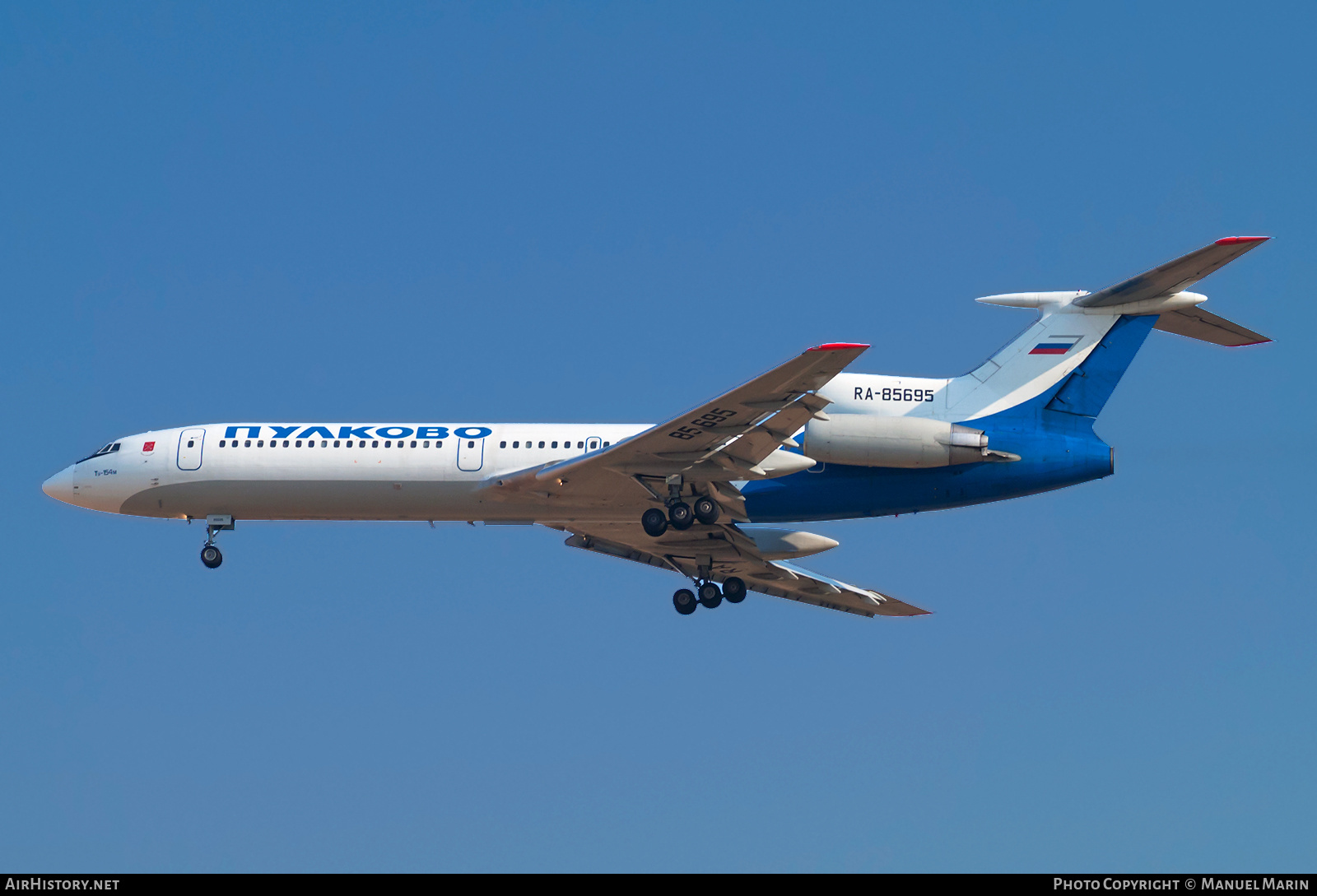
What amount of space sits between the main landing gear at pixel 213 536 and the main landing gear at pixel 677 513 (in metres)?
10.1

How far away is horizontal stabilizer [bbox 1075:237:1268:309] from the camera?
95.5 ft

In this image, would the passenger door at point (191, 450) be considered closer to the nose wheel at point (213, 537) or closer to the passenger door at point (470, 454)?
the nose wheel at point (213, 537)

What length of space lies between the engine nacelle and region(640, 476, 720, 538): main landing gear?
115 inches

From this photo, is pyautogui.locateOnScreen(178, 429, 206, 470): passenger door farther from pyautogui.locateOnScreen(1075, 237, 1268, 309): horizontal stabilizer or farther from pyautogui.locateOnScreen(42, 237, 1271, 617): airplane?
pyautogui.locateOnScreen(1075, 237, 1268, 309): horizontal stabilizer

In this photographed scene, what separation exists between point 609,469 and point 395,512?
5550 mm

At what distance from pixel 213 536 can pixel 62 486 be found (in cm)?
439

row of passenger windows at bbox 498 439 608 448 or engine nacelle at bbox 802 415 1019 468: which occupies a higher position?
row of passenger windows at bbox 498 439 608 448

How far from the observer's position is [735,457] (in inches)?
1238

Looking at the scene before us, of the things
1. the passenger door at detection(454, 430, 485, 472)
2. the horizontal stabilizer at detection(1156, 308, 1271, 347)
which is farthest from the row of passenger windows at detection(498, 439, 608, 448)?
the horizontal stabilizer at detection(1156, 308, 1271, 347)

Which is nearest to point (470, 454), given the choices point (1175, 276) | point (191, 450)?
point (191, 450)

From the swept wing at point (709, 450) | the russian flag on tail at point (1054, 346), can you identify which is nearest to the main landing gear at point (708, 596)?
the swept wing at point (709, 450)

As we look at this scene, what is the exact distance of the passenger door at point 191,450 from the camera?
35125 millimetres
